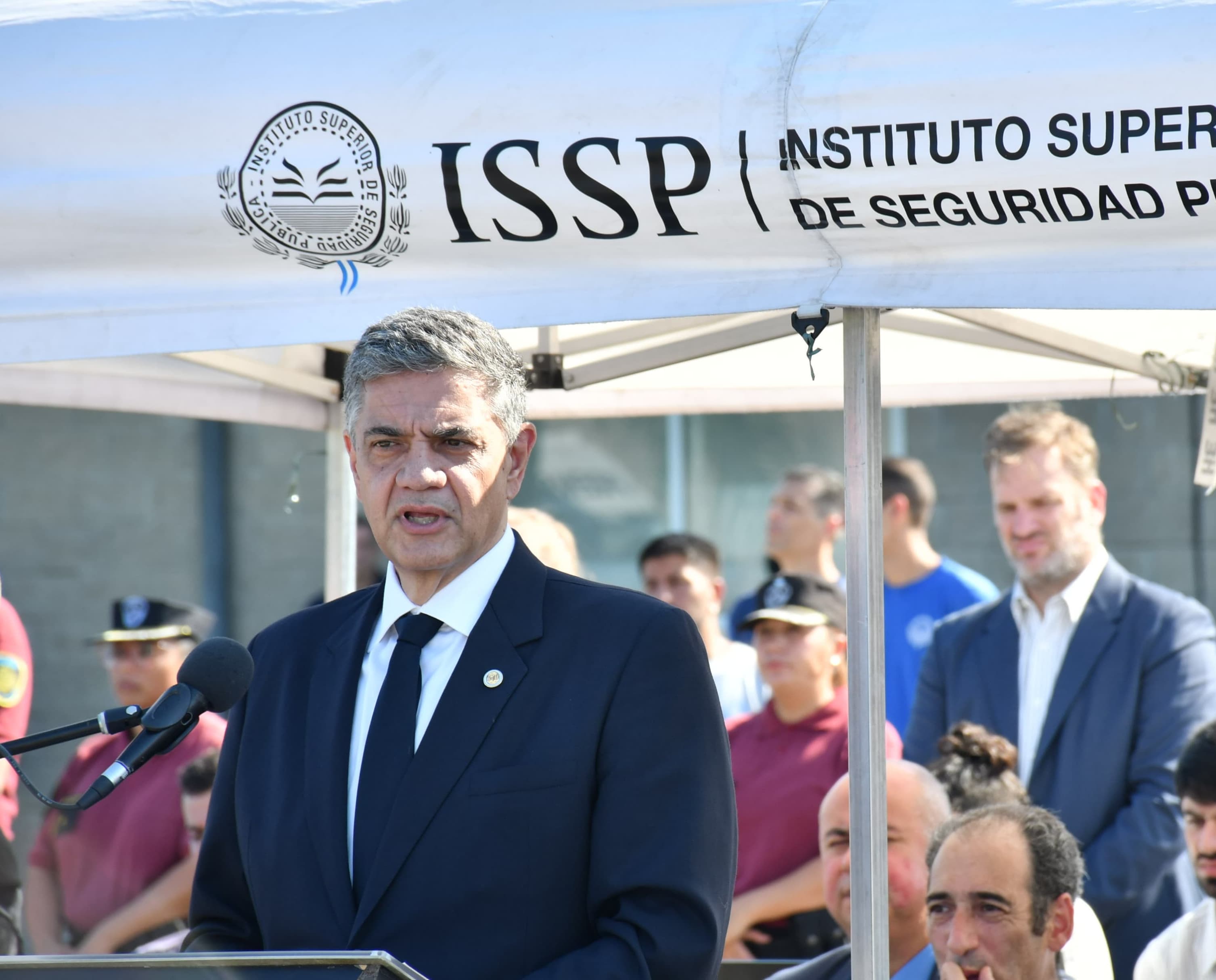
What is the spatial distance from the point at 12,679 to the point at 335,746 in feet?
10.1

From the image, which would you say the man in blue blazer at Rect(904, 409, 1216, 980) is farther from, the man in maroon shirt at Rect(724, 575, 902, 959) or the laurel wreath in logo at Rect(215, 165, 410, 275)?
the laurel wreath in logo at Rect(215, 165, 410, 275)

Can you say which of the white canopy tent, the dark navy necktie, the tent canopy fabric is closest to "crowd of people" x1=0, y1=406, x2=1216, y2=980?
the tent canopy fabric

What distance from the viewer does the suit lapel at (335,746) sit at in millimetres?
2117

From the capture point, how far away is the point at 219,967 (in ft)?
5.06

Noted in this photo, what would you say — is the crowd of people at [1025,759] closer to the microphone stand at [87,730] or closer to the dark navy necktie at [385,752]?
the dark navy necktie at [385,752]

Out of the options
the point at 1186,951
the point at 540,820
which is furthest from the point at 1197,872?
the point at 540,820

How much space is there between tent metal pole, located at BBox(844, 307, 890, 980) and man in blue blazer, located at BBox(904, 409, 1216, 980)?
1.60 meters

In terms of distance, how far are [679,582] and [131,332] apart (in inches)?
131

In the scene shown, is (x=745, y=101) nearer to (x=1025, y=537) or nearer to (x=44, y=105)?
(x=44, y=105)

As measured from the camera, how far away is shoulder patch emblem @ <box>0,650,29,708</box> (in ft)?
15.9

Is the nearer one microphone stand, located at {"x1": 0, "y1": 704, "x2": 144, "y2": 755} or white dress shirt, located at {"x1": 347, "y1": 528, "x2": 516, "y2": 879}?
microphone stand, located at {"x1": 0, "y1": 704, "x2": 144, "y2": 755}

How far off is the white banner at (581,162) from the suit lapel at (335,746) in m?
0.59

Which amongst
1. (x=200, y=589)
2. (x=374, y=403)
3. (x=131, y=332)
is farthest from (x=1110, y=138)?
(x=200, y=589)

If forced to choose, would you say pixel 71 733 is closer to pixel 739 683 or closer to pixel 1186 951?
pixel 1186 951
